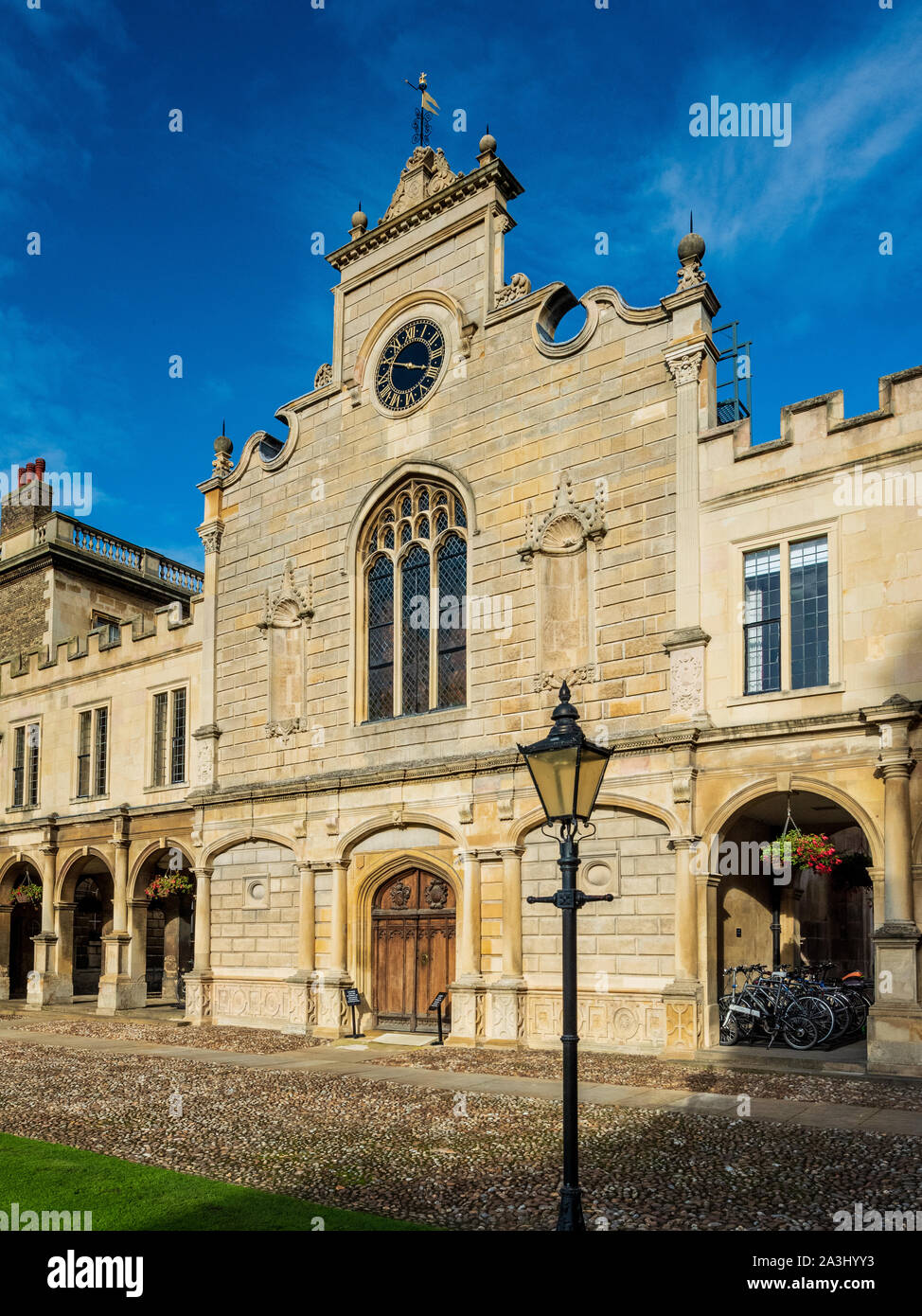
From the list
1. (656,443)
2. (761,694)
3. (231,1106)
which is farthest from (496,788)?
(231,1106)

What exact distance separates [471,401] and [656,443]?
4.46m

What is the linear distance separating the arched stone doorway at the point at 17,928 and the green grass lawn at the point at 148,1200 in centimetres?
2353

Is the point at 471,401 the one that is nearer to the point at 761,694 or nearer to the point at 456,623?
the point at 456,623

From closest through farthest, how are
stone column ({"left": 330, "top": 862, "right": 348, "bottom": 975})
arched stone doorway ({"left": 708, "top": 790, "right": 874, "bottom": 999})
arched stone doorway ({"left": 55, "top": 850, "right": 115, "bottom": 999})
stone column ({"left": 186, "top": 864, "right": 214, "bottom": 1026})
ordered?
arched stone doorway ({"left": 708, "top": 790, "right": 874, "bottom": 999}) < stone column ({"left": 330, "top": 862, "right": 348, "bottom": 975}) < stone column ({"left": 186, "top": 864, "right": 214, "bottom": 1026}) < arched stone doorway ({"left": 55, "top": 850, "right": 115, "bottom": 999})

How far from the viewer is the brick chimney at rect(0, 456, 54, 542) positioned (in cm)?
3816

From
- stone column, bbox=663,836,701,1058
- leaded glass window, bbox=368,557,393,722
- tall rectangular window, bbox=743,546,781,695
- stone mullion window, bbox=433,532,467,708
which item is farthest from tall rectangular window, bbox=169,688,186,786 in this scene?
tall rectangular window, bbox=743,546,781,695

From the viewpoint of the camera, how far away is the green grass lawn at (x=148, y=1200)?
8.03 meters

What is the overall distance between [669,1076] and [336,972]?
839 cm

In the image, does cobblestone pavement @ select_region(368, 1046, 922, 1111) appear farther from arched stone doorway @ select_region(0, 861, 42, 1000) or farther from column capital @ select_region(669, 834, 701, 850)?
arched stone doorway @ select_region(0, 861, 42, 1000)

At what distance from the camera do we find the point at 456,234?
74.8 ft

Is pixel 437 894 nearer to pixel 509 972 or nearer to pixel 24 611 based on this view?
pixel 509 972

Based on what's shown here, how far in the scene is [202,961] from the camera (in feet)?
81.4

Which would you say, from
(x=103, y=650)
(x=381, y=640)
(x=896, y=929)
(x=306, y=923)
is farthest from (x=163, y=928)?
(x=896, y=929)

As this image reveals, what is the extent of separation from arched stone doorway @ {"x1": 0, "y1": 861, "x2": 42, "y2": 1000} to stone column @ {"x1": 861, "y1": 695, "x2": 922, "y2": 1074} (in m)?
24.4
